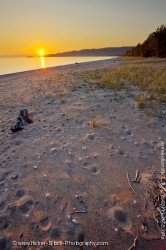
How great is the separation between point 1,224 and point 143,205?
7.73ft

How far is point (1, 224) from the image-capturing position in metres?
3.08

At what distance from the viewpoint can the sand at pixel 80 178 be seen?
2.87 metres

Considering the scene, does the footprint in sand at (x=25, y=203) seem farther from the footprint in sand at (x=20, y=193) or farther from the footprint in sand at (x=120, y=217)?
the footprint in sand at (x=120, y=217)

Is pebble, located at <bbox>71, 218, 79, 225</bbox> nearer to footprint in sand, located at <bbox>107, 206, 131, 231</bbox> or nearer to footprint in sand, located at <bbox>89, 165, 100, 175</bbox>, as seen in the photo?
footprint in sand, located at <bbox>107, 206, 131, 231</bbox>

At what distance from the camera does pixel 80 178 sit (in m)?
3.87

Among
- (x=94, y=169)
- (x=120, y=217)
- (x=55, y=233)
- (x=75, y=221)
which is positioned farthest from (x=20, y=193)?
(x=120, y=217)

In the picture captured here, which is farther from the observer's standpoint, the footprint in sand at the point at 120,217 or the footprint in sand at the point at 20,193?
the footprint in sand at the point at 20,193

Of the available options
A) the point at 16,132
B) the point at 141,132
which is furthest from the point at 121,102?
the point at 16,132

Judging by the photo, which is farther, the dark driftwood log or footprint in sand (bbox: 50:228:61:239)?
the dark driftwood log

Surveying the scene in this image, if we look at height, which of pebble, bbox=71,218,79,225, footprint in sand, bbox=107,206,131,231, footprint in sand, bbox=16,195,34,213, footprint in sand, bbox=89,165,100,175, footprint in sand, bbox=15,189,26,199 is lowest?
footprint in sand, bbox=107,206,131,231

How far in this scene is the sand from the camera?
287 cm

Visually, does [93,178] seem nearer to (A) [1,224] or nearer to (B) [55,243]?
(B) [55,243]

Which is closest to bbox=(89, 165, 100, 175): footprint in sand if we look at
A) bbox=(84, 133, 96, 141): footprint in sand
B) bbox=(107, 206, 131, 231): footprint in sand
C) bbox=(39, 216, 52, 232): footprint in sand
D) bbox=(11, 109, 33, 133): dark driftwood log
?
bbox=(107, 206, 131, 231): footprint in sand

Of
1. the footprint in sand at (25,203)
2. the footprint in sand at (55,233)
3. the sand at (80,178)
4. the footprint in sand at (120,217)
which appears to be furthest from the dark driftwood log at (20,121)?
the footprint in sand at (120,217)
